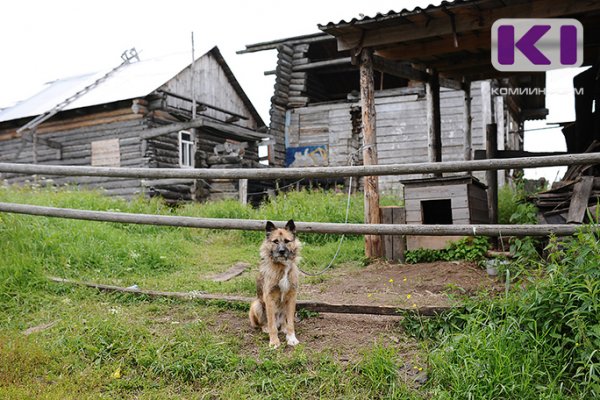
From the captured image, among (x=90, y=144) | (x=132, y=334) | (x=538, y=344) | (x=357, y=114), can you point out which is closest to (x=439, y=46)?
(x=538, y=344)

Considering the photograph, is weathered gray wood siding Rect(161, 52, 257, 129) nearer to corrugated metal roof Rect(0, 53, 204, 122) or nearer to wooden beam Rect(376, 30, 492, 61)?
corrugated metal roof Rect(0, 53, 204, 122)

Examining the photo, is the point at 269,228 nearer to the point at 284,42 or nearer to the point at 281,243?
the point at 281,243

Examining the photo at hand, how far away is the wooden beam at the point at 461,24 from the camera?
270 inches

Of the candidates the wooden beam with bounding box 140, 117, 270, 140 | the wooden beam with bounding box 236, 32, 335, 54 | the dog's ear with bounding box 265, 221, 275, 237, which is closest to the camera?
the dog's ear with bounding box 265, 221, 275, 237

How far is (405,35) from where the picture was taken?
7.66m

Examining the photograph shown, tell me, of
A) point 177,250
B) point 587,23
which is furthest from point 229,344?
point 587,23

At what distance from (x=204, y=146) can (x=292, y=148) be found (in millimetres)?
4265

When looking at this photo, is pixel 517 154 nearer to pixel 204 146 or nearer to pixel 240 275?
pixel 240 275

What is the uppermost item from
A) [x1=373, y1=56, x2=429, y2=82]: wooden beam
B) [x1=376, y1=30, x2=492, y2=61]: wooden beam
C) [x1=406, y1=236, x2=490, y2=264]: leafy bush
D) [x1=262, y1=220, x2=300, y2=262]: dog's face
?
[x1=376, y1=30, x2=492, y2=61]: wooden beam

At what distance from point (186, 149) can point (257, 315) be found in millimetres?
17335

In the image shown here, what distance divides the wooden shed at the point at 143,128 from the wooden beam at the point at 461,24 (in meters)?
10.5

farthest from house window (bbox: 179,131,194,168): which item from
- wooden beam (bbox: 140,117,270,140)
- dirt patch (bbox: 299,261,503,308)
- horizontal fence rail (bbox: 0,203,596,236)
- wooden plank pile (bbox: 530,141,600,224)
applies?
wooden plank pile (bbox: 530,141,600,224)

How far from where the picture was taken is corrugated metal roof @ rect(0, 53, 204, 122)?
65.6 ft

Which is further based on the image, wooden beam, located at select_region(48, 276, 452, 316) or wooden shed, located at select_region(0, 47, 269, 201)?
wooden shed, located at select_region(0, 47, 269, 201)
